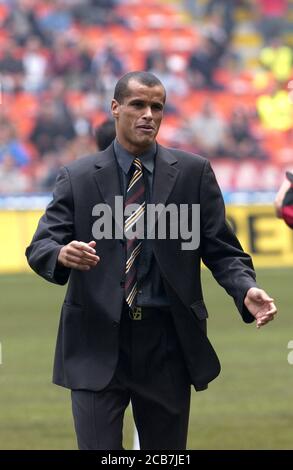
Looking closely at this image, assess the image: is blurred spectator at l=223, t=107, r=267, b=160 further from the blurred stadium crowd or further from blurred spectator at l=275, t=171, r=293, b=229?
blurred spectator at l=275, t=171, r=293, b=229

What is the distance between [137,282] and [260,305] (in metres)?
0.56

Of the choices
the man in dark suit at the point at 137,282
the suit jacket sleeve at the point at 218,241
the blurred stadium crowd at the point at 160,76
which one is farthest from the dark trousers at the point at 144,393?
the blurred stadium crowd at the point at 160,76

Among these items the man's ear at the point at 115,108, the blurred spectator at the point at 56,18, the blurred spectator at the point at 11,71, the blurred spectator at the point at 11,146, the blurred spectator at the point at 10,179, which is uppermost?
the blurred spectator at the point at 56,18

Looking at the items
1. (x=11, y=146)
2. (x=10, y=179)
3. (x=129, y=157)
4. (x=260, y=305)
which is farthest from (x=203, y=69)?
(x=260, y=305)

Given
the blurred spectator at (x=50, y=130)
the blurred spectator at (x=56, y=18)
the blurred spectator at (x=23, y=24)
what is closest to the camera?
the blurred spectator at (x=50, y=130)

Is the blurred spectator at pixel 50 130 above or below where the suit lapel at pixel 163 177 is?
above

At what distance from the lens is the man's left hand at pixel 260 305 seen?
5344 millimetres

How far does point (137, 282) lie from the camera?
556cm

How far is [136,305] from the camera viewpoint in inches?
218

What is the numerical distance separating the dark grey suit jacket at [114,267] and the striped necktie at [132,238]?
0.11ft

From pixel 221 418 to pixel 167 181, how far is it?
186 inches

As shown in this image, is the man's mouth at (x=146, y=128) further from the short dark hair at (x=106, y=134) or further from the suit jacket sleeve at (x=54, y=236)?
the short dark hair at (x=106, y=134)
